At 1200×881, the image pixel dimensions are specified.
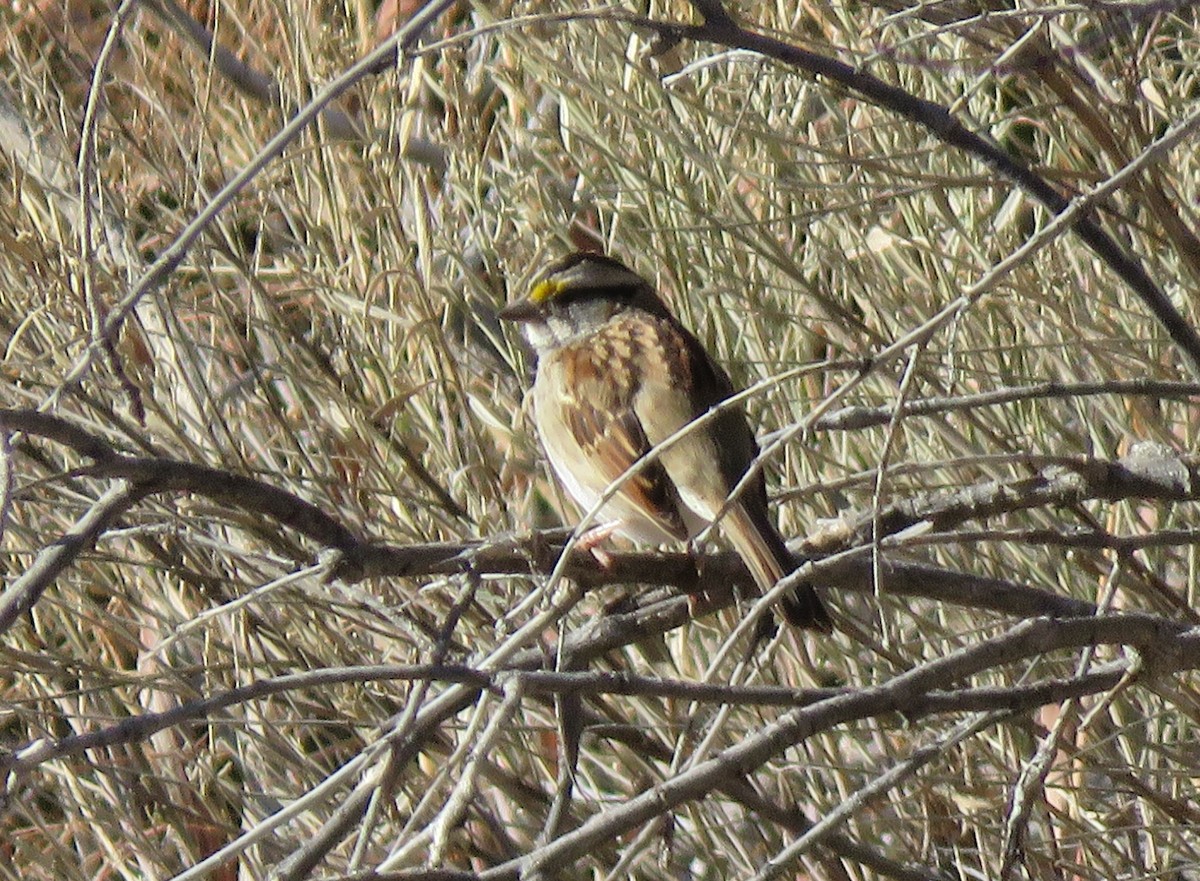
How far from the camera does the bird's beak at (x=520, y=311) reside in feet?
12.9

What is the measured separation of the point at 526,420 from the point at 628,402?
351 millimetres

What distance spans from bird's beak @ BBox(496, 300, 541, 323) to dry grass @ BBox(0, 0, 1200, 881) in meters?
0.15

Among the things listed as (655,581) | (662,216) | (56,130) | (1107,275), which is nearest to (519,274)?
(662,216)

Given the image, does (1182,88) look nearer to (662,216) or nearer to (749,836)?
(662,216)

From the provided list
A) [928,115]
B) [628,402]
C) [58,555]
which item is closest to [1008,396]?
[928,115]

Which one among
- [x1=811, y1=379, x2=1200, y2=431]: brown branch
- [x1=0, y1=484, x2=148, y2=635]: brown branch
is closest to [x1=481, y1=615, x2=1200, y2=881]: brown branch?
[x1=811, y1=379, x2=1200, y2=431]: brown branch

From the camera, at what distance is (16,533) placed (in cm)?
390

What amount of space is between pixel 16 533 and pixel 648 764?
5.01ft

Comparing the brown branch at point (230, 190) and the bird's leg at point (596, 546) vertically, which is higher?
the brown branch at point (230, 190)

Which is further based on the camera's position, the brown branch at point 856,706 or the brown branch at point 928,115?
the brown branch at point 928,115

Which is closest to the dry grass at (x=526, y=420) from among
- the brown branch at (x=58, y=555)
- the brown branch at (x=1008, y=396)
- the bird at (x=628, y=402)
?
the bird at (x=628, y=402)

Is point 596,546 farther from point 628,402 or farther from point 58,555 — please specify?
point 58,555

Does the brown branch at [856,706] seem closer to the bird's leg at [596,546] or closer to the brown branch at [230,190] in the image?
the bird's leg at [596,546]

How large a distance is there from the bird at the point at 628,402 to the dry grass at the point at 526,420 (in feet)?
0.41
